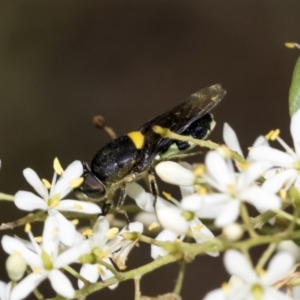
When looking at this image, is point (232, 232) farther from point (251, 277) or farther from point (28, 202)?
point (28, 202)

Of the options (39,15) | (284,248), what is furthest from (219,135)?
(284,248)

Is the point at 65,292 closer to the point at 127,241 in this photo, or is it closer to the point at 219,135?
the point at 127,241

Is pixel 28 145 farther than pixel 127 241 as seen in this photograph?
Yes

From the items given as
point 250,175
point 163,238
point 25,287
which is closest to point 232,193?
point 250,175

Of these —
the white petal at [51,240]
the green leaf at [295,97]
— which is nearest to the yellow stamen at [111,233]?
the white petal at [51,240]

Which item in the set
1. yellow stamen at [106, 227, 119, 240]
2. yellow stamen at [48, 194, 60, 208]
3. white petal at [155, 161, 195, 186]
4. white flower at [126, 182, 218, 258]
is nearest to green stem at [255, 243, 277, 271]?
white flower at [126, 182, 218, 258]

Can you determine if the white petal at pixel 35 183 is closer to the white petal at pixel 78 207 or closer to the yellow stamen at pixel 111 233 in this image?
the white petal at pixel 78 207
